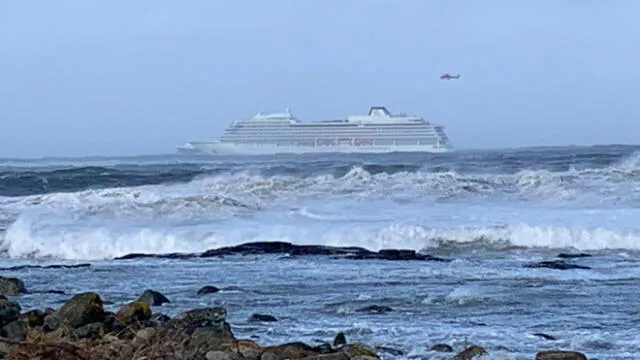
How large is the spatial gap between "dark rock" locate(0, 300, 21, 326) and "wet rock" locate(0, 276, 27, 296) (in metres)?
3.11

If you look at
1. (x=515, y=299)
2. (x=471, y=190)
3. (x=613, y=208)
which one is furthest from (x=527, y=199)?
(x=515, y=299)

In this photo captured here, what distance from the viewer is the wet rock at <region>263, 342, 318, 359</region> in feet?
29.4

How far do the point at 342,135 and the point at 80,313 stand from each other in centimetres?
7194

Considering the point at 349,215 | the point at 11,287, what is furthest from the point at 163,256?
the point at 349,215

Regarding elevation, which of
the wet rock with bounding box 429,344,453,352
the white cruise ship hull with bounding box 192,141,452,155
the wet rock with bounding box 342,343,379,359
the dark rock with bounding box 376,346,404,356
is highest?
the white cruise ship hull with bounding box 192,141,452,155

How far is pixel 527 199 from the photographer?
3098 cm

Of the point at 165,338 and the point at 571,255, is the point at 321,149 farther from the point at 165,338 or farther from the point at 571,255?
the point at 165,338

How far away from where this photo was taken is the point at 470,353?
911cm

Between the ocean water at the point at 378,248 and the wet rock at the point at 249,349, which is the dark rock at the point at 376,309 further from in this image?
the wet rock at the point at 249,349

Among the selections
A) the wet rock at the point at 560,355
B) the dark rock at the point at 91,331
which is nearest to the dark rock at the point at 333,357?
the wet rock at the point at 560,355

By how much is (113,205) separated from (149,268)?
10.7 metres

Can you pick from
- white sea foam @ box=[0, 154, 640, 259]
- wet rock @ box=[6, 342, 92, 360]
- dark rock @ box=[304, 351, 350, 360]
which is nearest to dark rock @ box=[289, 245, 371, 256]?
white sea foam @ box=[0, 154, 640, 259]

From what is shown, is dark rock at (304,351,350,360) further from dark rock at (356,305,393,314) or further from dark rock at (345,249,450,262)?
dark rock at (345,249,450,262)

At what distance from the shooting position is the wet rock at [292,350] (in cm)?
896
